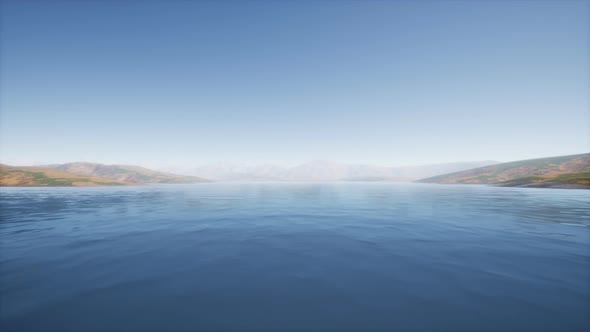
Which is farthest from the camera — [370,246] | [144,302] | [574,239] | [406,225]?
[406,225]

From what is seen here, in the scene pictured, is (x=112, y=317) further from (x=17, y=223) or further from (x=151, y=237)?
(x=17, y=223)

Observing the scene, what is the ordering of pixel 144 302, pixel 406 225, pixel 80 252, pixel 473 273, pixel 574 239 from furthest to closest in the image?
pixel 406 225 < pixel 574 239 < pixel 80 252 < pixel 473 273 < pixel 144 302

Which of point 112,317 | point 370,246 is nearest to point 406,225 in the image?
point 370,246

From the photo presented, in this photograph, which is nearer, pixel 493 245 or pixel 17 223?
pixel 493 245

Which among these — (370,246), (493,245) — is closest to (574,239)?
(493,245)

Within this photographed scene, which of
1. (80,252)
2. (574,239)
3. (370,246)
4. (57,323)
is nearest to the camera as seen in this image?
(57,323)

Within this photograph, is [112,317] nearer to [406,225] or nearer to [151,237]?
[151,237]

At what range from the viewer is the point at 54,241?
1138 cm

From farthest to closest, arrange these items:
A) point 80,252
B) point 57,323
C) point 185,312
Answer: point 80,252
point 185,312
point 57,323

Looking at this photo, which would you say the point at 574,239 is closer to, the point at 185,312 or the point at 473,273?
the point at 473,273

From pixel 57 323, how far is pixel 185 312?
3.11 metres

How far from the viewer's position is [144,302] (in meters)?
5.70

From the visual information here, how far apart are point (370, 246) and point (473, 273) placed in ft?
14.1

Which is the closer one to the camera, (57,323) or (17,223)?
(57,323)
